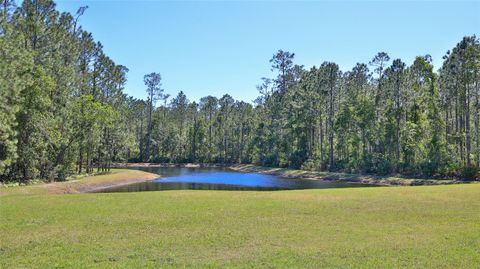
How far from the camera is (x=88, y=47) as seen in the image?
6462cm

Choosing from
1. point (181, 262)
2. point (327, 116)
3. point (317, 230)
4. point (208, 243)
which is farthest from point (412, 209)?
point (327, 116)

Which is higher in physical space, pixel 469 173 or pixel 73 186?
pixel 469 173

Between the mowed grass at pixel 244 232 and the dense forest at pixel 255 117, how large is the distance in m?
9.76

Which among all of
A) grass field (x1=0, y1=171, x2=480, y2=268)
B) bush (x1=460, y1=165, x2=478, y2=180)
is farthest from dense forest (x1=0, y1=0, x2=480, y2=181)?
grass field (x1=0, y1=171, x2=480, y2=268)

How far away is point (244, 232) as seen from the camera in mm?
17094

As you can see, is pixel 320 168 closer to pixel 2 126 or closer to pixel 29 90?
pixel 29 90

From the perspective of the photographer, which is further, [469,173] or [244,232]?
[469,173]

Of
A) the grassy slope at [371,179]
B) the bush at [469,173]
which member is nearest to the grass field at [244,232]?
the bush at [469,173]

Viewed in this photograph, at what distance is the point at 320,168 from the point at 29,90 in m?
54.0

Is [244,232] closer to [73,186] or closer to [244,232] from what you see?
[244,232]

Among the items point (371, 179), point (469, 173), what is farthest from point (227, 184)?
point (469, 173)

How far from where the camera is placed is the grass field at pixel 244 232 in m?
13.2

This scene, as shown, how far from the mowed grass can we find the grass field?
4 centimetres

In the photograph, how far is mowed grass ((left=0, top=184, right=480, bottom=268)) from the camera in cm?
1323
